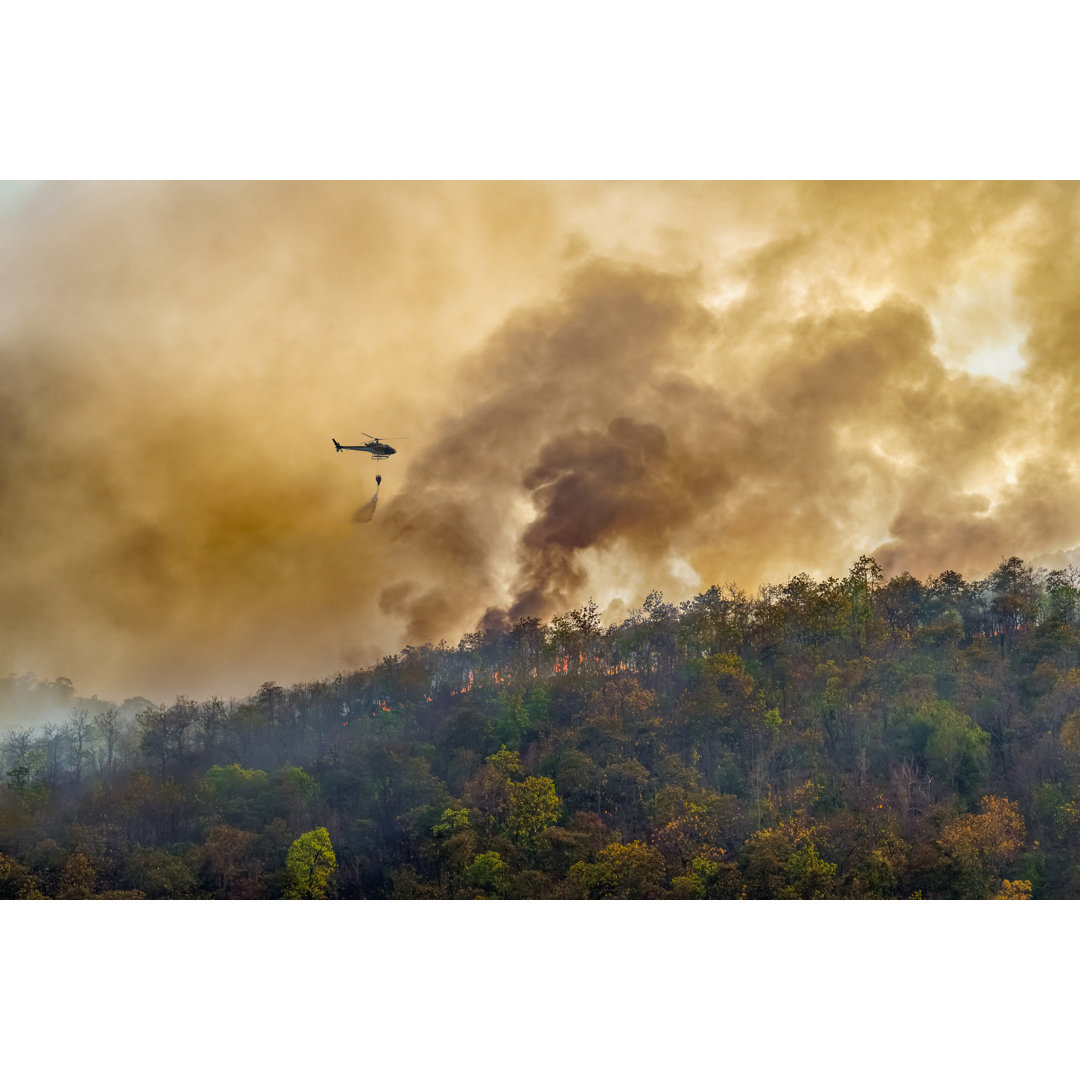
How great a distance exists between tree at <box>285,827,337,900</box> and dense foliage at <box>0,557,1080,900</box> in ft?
0.09

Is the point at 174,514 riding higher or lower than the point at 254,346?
lower

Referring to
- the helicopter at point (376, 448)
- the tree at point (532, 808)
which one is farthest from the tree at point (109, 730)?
the tree at point (532, 808)

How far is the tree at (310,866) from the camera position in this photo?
42.4 feet

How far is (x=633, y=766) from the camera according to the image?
13539mm

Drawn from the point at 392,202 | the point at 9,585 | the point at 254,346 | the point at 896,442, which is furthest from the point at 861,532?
the point at 9,585

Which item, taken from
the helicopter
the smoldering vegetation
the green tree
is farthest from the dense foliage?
the helicopter

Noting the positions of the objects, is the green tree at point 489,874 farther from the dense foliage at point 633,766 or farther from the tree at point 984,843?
the tree at point 984,843

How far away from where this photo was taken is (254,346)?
554 inches

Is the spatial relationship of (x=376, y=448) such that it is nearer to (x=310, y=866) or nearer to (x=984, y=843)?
(x=310, y=866)

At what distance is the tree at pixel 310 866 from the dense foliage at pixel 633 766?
28 millimetres

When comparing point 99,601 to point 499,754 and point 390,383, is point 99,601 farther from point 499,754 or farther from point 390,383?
point 499,754

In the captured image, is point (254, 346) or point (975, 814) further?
point (254, 346)

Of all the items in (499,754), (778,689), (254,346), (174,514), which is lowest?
A: (499,754)

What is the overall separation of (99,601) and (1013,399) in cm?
1348
